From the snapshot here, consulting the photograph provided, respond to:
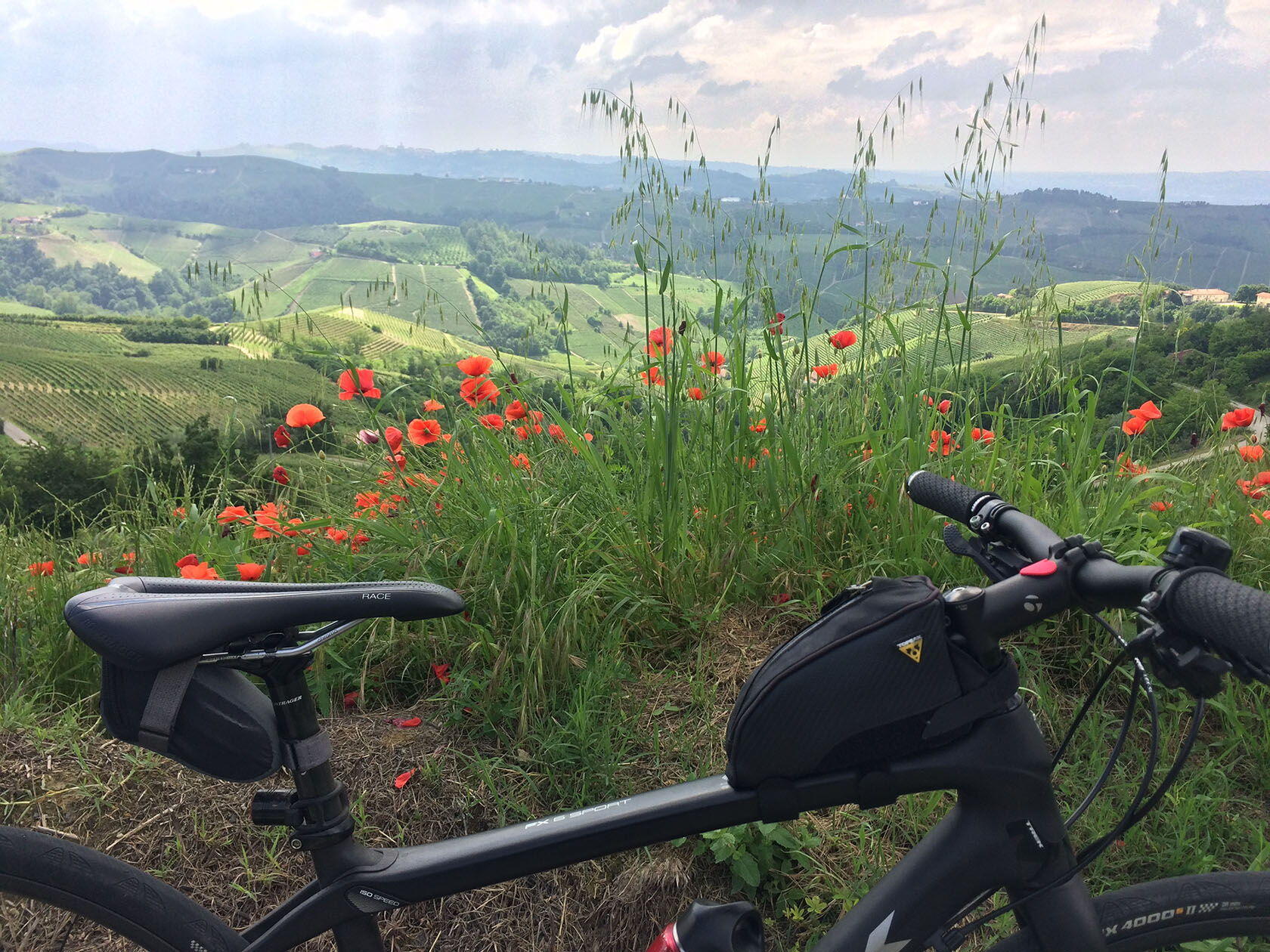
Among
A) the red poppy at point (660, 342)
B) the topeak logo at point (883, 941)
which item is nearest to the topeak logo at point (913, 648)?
the topeak logo at point (883, 941)

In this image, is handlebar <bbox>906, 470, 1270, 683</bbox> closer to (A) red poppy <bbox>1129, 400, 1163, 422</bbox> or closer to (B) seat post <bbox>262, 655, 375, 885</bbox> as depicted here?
(B) seat post <bbox>262, 655, 375, 885</bbox>

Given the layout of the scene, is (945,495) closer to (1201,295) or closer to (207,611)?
(207,611)

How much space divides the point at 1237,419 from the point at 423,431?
2.75 metres

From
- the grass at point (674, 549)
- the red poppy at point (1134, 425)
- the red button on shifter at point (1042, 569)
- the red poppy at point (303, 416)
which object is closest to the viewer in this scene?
the red button on shifter at point (1042, 569)

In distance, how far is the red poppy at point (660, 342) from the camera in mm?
2285

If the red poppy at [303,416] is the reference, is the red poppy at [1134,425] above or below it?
below

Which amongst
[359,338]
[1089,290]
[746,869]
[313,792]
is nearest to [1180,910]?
[746,869]

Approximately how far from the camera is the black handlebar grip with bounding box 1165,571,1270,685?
24.5 inches

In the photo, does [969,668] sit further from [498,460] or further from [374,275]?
[374,275]

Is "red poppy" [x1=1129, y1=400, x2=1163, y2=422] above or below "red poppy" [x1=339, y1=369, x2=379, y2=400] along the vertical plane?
below

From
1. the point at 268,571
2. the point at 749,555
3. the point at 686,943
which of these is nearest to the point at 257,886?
the point at 268,571

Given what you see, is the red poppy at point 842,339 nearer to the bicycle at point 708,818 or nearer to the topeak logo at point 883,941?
the bicycle at point 708,818

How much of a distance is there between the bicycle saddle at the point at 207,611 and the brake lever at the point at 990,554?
65cm

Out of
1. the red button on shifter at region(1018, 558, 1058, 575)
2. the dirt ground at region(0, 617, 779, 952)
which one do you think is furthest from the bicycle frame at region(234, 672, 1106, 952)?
the dirt ground at region(0, 617, 779, 952)
